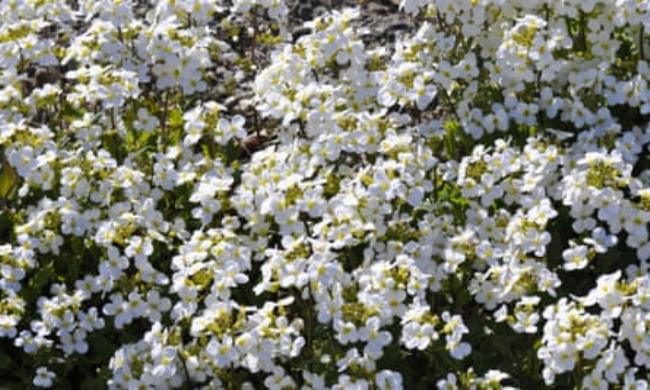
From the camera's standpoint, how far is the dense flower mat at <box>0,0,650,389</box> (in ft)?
15.0

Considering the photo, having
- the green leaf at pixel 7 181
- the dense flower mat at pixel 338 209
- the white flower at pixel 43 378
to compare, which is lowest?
the white flower at pixel 43 378

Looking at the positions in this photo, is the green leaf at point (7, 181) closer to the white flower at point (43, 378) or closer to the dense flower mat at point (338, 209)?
the dense flower mat at point (338, 209)

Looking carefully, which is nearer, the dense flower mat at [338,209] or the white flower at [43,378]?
the dense flower mat at [338,209]

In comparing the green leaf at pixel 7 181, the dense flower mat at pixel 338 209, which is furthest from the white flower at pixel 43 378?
the green leaf at pixel 7 181

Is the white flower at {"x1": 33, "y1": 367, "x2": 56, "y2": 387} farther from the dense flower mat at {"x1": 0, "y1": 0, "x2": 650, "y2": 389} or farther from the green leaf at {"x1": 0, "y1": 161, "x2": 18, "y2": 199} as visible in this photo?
the green leaf at {"x1": 0, "y1": 161, "x2": 18, "y2": 199}

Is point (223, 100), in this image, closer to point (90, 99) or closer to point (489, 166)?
point (90, 99)

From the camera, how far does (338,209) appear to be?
16.1 feet

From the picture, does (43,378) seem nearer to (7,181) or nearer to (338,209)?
(7,181)

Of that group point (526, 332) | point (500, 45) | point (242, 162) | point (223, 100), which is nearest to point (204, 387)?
point (526, 332)

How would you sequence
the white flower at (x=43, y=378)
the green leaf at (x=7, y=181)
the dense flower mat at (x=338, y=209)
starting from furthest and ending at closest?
the green leaf at (x=7, y=181)
the white flower at (x=43, y=378)
the dense flower mat at (x=338, y=209)

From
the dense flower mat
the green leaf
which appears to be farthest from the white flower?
the green leaf

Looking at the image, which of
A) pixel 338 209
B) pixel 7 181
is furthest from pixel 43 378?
pixel 338 209

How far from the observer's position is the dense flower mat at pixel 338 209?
4582 millimetres

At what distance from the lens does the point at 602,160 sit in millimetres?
4840
